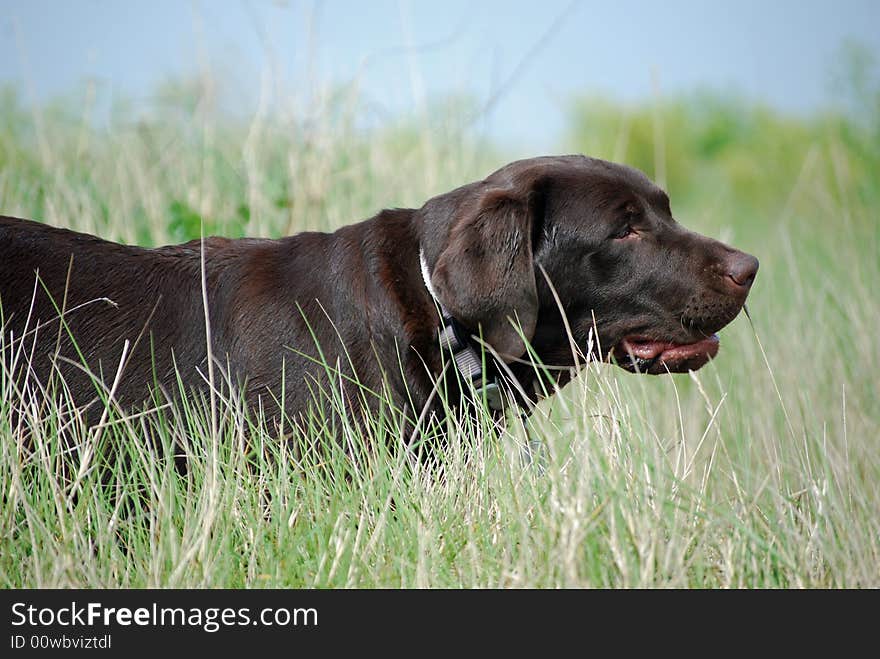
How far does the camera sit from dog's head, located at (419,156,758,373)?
2.95 meters

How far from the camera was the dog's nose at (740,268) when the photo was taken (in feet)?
9.65

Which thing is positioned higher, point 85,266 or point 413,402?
point 85,266

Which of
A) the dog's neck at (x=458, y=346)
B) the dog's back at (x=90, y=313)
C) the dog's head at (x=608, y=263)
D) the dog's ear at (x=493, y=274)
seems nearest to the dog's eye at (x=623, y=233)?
the dog's head at (x=608, y=263)

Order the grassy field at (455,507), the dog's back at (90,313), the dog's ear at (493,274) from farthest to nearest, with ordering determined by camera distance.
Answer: the dog's back at (90,313)
the dog's ear at (493,274)
the grassy field at (455,507)

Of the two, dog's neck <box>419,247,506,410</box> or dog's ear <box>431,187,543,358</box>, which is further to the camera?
dog's neck <box>419,247,506,410</box>

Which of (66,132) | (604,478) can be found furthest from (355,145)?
(604,478)

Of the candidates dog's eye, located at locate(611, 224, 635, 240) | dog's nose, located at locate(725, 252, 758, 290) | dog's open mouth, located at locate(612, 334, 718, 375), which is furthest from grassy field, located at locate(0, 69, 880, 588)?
dog's eye, located at locate(611, 224, 635, 240)

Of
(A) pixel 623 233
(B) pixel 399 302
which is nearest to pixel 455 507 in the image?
(B) pixel 399 302

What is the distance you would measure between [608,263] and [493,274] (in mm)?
405

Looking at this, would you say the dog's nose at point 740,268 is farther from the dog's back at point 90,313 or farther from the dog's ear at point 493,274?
the dog's back at point 90,313

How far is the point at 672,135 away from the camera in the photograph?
18.6 meters

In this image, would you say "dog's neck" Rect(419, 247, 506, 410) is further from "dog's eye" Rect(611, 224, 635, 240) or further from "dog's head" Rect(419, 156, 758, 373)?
"dog's eye" Rect(611, 224, 635, 240)
